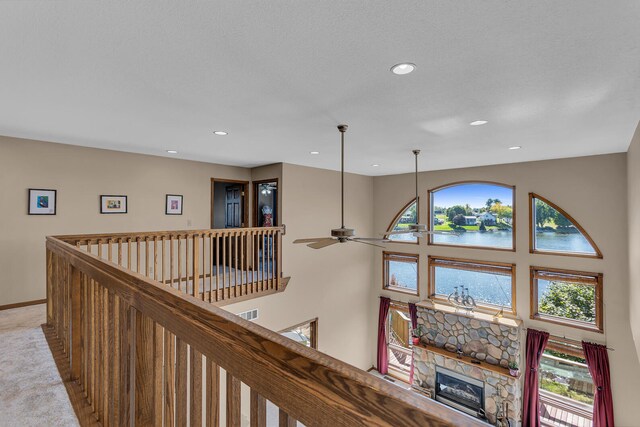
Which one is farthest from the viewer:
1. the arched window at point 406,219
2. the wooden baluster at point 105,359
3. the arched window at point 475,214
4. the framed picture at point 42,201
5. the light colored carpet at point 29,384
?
the arched window at point 406,219

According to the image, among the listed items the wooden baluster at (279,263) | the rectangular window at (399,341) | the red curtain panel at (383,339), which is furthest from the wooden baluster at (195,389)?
the red curtain panel at (383,339)

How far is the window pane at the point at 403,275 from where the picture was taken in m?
7.62

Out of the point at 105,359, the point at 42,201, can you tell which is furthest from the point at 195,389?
the point at 42,201

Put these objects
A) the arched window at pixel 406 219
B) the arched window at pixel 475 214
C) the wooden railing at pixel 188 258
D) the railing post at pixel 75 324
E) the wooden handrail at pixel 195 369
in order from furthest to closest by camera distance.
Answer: the arched window at pixel 406 219
the arched window at pixel 475 214
the wooden railing at pixel 188 258
the railing post at pixel 75 324
the wooden handrail at pixel 195 369

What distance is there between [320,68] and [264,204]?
5.10 m

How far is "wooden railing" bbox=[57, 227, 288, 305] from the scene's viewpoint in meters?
3.88

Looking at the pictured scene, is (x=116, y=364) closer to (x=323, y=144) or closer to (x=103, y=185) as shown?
(x=323, y=144)

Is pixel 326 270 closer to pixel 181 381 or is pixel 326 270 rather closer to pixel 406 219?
pixel 406 219

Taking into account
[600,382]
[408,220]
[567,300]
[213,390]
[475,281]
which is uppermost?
[408,220]

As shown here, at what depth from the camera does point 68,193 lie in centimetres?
462

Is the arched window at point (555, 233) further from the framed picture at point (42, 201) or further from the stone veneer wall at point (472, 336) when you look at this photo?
the framed picture at point (42, 201)

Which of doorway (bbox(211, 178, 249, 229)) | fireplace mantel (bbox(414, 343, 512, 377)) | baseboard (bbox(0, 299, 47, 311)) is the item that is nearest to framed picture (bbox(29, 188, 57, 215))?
baseboard (bbox(0, 299, 47, 311))

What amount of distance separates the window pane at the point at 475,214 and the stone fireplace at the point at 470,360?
151 centimetres

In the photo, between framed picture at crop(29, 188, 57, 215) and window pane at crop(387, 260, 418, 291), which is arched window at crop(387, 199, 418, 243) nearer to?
window pane at crop(387, 260, 418, 291)
